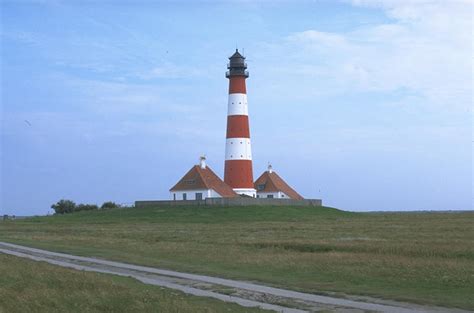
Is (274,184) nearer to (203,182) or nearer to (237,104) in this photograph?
(203,182)

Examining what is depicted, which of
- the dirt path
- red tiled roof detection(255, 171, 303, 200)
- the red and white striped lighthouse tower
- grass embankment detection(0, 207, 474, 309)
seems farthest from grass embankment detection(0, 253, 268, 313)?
red tiled roof detection(255, 171, 303, 200)

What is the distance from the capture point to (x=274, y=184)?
9012 centimetres

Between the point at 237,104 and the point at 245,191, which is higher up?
the point at 237,104

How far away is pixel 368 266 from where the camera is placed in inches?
979

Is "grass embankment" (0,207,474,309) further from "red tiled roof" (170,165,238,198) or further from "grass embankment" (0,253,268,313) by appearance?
"red tiled roof" (170,165,238,198)

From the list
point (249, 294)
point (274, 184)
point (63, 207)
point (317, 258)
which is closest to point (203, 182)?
point (274, 184)

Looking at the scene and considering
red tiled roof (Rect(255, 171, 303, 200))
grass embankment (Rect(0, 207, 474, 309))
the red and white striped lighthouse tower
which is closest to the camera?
grass embankment (Rect(0, 207, 474, 309))

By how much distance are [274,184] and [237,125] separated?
16.9 m

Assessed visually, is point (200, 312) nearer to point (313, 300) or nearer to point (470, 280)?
Result: point (313, 300)

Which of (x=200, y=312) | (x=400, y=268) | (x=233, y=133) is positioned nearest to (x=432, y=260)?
(x=400, y=268)

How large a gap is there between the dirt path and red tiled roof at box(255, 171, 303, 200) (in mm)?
63208

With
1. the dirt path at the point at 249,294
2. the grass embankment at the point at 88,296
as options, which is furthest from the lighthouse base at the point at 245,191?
the grass embankment at the point at 88,296

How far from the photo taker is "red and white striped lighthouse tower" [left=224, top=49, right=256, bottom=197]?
7556cm

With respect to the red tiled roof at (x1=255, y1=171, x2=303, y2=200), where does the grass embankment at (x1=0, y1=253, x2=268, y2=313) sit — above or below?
below
